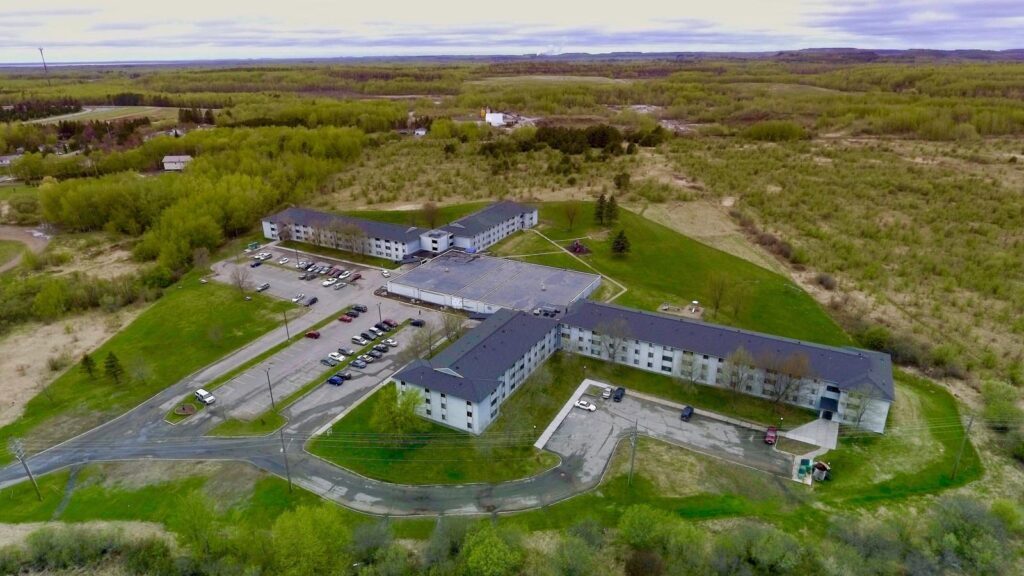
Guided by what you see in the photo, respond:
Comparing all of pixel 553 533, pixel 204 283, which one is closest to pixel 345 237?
pixel 204 283

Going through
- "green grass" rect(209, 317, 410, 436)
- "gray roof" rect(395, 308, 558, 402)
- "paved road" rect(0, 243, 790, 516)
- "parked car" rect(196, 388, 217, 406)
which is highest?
"gray roof" rect(395, 308, 558, 402)

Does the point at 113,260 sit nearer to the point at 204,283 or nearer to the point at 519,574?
the point at 204,283

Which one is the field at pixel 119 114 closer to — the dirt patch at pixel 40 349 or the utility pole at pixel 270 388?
the dirt patch at pixel 40 349

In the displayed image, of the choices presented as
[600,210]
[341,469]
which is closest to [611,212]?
[600,210]

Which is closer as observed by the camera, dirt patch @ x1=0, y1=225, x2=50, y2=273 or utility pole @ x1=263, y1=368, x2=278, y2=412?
utility pole @ x1=263, y1=368, x2=278, y2=412

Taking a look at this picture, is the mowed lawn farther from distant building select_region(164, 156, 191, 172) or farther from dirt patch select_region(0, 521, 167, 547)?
distant building select_region(164, 156, 191, 172)

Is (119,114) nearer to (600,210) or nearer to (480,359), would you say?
(600,210)

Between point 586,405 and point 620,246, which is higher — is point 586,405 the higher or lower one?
the lower one

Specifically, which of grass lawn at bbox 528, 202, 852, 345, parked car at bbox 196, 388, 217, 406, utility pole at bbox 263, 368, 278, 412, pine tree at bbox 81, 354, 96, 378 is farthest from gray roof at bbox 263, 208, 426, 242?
pine tree at bbox 81, 354, 96, 378
